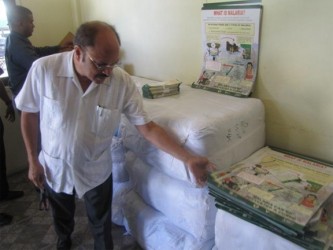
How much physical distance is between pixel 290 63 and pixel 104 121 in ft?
2.73

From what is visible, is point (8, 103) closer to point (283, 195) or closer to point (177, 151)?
point (177, 151)

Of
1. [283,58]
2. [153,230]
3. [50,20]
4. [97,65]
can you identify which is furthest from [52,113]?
[50,20]

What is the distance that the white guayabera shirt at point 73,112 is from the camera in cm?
114

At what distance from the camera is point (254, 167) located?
1133 mm

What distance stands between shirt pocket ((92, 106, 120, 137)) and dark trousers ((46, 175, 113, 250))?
0.29 meters

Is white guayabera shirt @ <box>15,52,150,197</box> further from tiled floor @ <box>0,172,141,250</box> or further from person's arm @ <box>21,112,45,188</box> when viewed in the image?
tiled floor @ <box>0,172,141,250</box>

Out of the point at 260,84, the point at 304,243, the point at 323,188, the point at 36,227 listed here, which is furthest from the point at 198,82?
the point at 36,227

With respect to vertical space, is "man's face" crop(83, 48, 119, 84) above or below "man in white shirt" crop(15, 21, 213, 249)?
above

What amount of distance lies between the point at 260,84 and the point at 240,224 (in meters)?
0.69

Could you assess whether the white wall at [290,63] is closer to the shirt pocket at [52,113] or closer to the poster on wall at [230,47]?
the poster on wall at [230,47]

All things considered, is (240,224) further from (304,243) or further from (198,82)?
(198,82)

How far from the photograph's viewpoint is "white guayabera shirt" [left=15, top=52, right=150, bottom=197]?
1.14m

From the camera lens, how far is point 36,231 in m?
1.72

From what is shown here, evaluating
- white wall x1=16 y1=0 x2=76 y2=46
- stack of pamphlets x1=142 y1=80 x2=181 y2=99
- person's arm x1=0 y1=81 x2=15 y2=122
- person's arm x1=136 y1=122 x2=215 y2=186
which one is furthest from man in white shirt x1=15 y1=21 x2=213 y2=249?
white wall x1=16 y1=0 x2=76 y2=46
